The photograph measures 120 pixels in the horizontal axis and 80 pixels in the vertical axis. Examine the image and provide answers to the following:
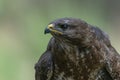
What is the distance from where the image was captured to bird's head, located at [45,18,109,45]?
33.1 feet

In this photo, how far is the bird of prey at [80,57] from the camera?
10320mm

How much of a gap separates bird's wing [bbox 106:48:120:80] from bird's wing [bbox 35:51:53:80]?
67 centimetres

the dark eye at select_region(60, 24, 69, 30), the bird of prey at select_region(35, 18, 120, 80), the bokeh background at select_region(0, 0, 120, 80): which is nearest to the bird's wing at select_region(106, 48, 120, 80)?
the bird of prey at select_region(35, 18, 120, 80)

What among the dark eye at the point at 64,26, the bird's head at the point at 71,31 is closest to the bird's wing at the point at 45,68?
the bird's head at the point at 71,31

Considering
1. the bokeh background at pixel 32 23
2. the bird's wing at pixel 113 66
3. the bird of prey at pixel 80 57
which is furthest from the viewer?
the bokeh background at pixel 32 23

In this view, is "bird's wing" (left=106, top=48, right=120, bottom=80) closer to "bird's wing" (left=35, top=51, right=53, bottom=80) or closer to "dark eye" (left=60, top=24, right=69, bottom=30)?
"bird's wing" (left=35, top=51, right=53, bottom=80)

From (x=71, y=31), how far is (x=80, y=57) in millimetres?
406

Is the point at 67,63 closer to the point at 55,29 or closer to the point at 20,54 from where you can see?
the point at 55,29

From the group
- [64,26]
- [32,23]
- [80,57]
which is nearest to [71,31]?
[64,26]

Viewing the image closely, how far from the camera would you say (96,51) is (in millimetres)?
10594

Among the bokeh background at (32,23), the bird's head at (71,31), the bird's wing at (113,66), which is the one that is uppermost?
the bird's head at (71,31)

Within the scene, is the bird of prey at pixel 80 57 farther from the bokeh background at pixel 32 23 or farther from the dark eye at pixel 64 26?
the bokeh background at pixel 32 23

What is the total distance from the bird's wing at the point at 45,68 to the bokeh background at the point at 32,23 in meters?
3.81

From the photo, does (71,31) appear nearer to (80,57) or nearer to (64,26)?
(64,26)
